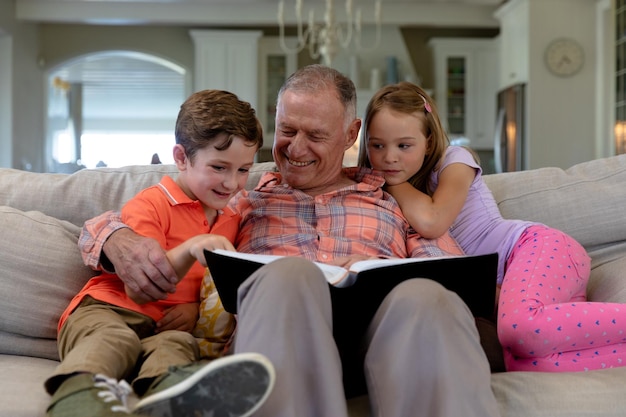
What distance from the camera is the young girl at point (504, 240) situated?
58.2 inches

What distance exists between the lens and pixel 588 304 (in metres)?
1.50

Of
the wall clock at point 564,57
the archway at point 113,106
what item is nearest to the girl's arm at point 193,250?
the archway at point 113,106

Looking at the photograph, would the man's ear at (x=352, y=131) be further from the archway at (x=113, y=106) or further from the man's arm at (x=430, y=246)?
the archway at (x=113, y=106)

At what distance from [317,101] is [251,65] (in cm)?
662

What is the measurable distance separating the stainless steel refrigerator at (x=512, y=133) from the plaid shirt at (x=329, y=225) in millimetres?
5882

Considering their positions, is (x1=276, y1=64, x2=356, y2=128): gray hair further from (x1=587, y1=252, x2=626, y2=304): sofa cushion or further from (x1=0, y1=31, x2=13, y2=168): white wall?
(x1=0, y1=31, x2=13, y2=168): white wall

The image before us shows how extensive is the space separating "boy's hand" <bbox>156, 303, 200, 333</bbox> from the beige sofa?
232 millimetres

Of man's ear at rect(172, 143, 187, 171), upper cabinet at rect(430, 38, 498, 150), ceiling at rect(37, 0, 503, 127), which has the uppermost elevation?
ceiling at rect(37, 0, 503, 127)

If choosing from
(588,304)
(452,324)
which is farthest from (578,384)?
A: (452,324)

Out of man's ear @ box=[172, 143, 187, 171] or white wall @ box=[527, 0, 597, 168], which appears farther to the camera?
white wall @ box=[527, 0, 597, 168]

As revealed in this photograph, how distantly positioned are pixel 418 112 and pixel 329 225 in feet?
1.21

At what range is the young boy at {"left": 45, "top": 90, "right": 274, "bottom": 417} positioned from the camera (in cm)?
100

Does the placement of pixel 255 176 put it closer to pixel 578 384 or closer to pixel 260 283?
pixel 260 283

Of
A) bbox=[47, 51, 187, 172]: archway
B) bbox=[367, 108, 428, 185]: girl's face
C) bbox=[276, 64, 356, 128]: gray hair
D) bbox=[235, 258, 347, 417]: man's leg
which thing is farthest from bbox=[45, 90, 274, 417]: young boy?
bbox=[47, 51, 187, 172]: archway
